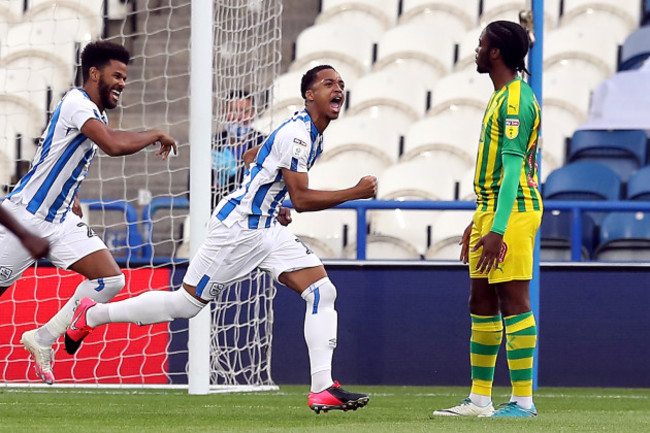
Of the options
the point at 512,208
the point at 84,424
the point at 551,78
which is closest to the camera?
the point at 84,424

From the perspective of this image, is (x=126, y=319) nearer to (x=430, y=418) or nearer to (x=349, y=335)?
(x=430, y=418)

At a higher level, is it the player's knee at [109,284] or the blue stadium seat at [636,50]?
the blue stadium seat at [636,50]

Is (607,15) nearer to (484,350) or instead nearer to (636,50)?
(636,50)

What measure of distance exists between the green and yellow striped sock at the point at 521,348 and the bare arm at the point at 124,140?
176cm

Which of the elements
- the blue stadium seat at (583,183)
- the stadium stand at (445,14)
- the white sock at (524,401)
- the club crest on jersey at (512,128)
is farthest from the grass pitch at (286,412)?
the stadium stand at (445,14)

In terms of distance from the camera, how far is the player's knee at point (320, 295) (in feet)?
19.7

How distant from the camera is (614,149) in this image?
415 inches

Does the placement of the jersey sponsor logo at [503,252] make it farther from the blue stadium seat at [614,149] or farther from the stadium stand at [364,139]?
the stadium stand at [364,139]

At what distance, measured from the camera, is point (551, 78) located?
11.9 m

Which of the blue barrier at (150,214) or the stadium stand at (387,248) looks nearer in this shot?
the blue barrier at (150,214)

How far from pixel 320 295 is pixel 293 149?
681 mm

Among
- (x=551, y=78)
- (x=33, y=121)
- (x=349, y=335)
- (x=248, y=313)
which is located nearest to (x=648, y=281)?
(x=349, y=335)

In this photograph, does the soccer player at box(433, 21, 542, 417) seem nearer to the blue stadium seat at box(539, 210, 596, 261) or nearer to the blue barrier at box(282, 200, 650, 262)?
the blue barrier at box(282, 200, 650, 262)

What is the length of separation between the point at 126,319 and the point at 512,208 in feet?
6.26
